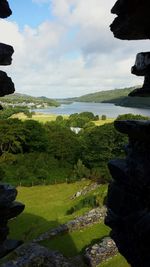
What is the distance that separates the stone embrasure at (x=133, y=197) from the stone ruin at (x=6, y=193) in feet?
9.72

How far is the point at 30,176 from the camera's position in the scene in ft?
233

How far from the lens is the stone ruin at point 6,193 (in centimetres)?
1113

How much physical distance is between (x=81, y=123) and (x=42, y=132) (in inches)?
2398

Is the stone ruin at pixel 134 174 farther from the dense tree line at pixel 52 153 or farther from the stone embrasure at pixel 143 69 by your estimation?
the dense tree line at pixel 52 153

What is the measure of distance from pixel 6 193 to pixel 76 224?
24015 millimetres

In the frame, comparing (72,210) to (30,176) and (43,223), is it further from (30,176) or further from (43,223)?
(30,176)

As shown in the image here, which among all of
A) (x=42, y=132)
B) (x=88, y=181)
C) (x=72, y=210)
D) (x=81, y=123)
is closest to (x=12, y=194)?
(x=72, y=210)

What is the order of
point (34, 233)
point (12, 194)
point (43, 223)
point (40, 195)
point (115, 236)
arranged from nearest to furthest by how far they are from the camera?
1. point (115, 236)
2. point (12, 194)
3. point (34, 233)
4. point (43, 223)
5. point (40, 195)

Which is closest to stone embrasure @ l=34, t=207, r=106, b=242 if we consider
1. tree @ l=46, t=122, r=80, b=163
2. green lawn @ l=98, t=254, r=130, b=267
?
green lawn @ l=98, t=254, r=130, b=267

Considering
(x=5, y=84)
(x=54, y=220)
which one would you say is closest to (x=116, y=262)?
(x=54, y=220)

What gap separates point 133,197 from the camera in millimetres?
10305

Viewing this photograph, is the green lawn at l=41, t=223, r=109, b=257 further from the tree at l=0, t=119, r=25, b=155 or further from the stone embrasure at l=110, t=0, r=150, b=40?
the tree at l=0, t=119, r=25, b=155

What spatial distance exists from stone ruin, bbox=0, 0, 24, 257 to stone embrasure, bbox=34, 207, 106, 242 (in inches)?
832

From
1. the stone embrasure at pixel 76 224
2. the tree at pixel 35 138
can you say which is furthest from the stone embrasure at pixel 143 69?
the tree at pixel 35 138
